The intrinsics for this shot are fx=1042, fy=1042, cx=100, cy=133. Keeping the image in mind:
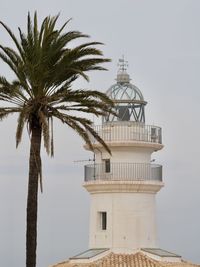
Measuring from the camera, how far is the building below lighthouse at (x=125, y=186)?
4584cm

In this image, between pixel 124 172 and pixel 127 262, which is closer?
pixel 127 262

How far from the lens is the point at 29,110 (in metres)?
34.9

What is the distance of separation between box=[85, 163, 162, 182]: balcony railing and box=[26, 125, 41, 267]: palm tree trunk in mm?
11194

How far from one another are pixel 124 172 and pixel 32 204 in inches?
466

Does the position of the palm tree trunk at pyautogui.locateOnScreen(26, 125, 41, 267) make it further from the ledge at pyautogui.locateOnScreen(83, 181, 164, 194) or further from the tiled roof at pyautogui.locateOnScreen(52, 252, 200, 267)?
the ledge at pyautogui.locateOnScreen(83, 181, 164, 194)

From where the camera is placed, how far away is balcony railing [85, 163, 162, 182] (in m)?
46.2

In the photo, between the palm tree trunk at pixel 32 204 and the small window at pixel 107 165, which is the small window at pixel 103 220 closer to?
the small window at pixel 107 165

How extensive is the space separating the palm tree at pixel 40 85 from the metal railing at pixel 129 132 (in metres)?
10.2

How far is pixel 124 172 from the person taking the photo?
46.2m

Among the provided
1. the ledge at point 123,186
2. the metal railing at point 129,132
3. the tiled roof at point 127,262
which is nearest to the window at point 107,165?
the ledge at point 123,186

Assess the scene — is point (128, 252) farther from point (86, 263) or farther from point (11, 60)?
point (11, 60)

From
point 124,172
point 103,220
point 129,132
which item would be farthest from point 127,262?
point 129,132

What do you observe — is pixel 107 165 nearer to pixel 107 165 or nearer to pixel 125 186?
pixel 107 165

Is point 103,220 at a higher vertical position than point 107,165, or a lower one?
lower
